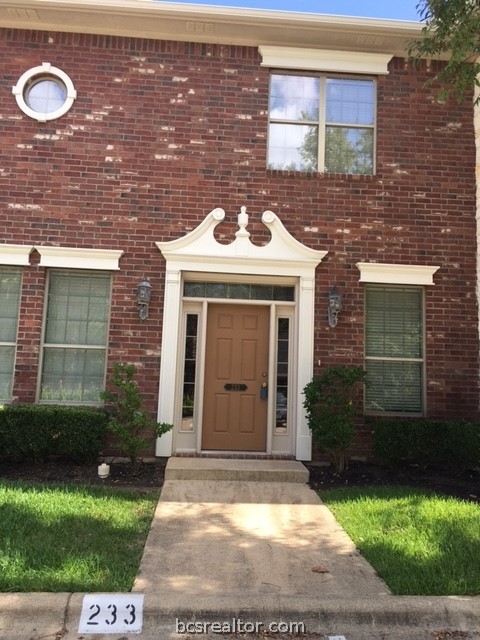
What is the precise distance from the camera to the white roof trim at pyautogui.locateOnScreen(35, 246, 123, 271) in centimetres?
753

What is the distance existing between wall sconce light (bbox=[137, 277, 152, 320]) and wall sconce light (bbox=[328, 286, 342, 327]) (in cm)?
260

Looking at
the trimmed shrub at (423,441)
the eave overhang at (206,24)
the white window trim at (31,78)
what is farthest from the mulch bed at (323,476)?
the eave overhang at (206,24)

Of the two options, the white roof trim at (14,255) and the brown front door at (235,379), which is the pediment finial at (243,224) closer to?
the brown front door at (235,379)

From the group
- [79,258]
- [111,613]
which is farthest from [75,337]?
[111,613]

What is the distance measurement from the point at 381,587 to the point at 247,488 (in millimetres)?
2794

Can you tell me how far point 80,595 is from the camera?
3258 millimetres

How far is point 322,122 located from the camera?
26.9 feet

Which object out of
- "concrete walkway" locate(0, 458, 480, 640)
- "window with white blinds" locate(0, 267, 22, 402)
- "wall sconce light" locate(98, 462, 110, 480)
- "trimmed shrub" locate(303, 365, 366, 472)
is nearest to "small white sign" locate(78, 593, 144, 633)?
"concrete walkway" locate(0, 458, 480, 640)

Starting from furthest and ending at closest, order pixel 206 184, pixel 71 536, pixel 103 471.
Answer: pixel 206 184
pixel 103 471
pixel 71 536

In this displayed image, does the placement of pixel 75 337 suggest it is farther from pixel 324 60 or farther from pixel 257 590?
pixel 324 60

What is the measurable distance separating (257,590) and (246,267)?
16.2 ft

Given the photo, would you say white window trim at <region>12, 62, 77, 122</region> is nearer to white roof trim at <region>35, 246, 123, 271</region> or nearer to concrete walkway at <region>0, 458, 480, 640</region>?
white roof trim at <region>35, 246, 123, 271</region>

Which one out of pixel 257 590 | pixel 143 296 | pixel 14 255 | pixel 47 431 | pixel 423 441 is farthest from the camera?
pixel 14 255

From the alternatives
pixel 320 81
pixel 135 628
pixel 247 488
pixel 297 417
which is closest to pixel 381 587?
pixel 135 628
